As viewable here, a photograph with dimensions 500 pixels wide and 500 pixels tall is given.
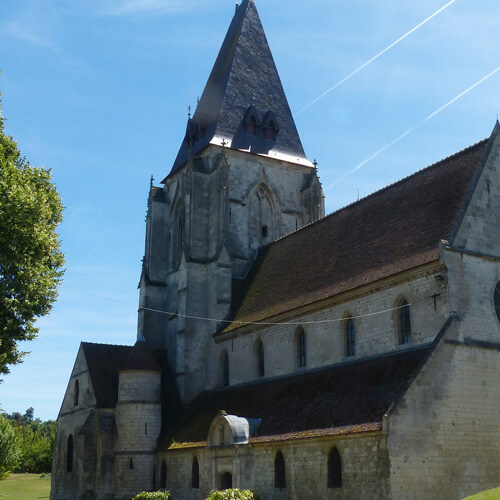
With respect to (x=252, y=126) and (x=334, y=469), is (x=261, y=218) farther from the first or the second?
(x=334, y=469)

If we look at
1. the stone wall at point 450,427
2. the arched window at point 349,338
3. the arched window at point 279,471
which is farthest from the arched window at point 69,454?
the stone wall at point 450,427

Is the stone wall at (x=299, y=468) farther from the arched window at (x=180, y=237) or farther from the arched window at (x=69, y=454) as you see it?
the arched window at (x=180, y=237)

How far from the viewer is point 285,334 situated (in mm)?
31078

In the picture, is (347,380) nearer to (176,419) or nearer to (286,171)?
(176,419)

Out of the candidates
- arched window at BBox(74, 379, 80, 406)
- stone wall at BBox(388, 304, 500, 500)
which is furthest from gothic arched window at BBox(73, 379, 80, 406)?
stone wall at BBox(388, 304, 500, 500)

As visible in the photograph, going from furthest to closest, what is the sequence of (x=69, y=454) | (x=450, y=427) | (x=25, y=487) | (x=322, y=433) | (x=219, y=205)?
(x=25, y=487), (x=219, y=205), (x=69, y=454), (x=322, y=433), (x=450, y=427)

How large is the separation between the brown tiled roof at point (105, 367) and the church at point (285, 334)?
0.11 meters

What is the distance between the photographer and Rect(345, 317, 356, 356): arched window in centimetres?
2747

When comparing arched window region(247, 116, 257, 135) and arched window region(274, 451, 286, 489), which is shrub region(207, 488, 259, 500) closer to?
arched window region(274, 451, 286, 489)

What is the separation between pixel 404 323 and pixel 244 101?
78.6ft

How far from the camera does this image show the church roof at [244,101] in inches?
1705

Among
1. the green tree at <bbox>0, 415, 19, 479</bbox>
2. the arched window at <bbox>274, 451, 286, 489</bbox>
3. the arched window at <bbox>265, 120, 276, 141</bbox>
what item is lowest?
the arched window at <bbox>274, 451, 286, 489</bbox>

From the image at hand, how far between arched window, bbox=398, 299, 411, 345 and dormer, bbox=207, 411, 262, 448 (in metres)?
6.83

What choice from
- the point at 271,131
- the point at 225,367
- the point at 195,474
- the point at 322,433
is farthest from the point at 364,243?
the point at 271,131
